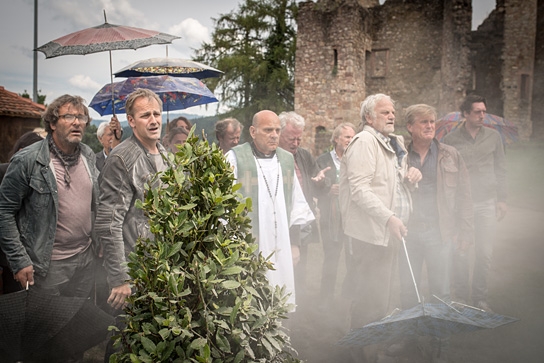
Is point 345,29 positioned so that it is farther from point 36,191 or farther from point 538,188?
point 36,191

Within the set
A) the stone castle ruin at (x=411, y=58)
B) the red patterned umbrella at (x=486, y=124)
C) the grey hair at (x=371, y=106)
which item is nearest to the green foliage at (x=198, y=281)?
the grey hair at (x=371, y=106)

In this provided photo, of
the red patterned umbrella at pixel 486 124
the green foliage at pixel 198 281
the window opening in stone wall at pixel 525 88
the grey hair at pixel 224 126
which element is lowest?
the green foliage at pixel 198 281

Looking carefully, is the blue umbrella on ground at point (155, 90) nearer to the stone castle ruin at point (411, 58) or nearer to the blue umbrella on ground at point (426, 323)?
the blue umbrella on ground at point (426, 323)

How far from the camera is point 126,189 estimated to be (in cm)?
Answer: 275

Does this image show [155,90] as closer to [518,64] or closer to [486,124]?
[486,124]

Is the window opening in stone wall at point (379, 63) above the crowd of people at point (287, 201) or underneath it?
above

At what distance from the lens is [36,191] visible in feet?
9.37

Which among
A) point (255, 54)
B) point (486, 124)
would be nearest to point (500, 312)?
point (486, 124)

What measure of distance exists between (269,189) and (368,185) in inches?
30.3

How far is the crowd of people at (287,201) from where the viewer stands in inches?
110

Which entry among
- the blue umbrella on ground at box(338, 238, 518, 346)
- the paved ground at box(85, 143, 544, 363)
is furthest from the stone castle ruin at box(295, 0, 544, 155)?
the blue umbrella on ground at box(338, 238, 518, 346)

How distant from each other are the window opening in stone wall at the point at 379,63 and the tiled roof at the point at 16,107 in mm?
15007

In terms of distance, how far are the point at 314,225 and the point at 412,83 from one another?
18.9 metres

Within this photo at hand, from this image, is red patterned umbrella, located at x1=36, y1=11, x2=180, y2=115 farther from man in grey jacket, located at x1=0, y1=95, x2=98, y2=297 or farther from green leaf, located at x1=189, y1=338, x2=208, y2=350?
green leaf, located at x1=189, y1=338, x2=208, y2=350
